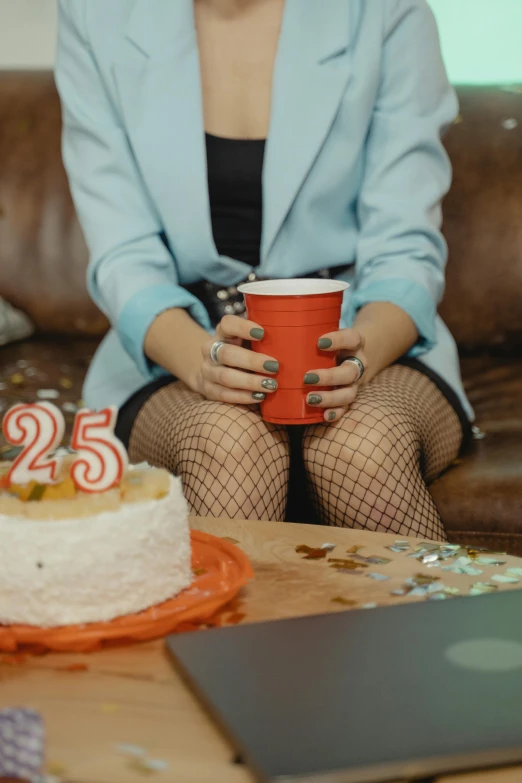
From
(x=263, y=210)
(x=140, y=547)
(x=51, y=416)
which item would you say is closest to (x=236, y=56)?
(x=263, y=210)

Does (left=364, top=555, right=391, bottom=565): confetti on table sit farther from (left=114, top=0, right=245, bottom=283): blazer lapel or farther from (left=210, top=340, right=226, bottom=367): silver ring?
(left=114, top=0, right=245, bottom=283): blazer lapel

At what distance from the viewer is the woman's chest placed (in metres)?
1.70

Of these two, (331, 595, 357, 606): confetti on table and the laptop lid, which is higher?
the laptop lid

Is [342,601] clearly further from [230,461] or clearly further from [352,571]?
[230,461]

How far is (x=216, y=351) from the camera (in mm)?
1314

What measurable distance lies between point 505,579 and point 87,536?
39 centimetres

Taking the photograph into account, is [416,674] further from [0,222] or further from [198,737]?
[0,222]

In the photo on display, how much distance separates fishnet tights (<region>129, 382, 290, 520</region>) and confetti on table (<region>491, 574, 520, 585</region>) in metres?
0.42

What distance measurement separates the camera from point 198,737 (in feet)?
2.15

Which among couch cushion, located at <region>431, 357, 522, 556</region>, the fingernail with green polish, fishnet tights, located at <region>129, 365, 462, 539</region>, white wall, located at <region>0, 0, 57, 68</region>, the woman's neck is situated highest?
white wall, located at <region>0, 0, 57, 68</region>

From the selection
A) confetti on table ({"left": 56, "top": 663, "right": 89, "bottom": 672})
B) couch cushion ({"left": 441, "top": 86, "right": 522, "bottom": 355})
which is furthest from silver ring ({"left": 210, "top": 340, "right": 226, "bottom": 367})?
couch cushion ({"left": 441, "top": 86, "right": 522, "bottom": 355})

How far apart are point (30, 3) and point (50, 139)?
59cm

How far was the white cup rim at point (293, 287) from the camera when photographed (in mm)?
1146

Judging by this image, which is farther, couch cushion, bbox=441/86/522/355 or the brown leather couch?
couch cushion, bbox=441/86/522/355
